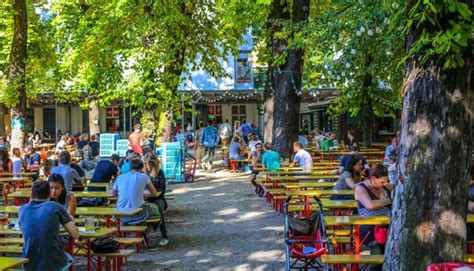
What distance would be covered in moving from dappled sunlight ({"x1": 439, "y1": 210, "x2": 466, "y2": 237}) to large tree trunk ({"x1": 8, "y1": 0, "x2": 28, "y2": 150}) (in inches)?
566

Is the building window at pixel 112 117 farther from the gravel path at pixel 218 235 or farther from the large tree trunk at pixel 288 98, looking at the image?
the large tree trunk at pixel 288 98

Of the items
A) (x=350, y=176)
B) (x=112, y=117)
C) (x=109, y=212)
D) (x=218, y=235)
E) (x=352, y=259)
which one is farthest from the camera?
(x=112, y=117)

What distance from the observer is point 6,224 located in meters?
7.75

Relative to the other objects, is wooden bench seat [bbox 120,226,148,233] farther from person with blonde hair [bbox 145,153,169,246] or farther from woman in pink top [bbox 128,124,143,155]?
woman in pink top [bbox 128,124,143,155]

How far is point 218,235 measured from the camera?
35.0 ft

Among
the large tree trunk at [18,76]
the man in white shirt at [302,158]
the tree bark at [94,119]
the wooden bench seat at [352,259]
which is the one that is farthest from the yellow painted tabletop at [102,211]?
the tree bark at [94,119]

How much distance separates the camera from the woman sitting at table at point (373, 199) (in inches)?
295

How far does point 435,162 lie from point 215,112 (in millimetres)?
38563

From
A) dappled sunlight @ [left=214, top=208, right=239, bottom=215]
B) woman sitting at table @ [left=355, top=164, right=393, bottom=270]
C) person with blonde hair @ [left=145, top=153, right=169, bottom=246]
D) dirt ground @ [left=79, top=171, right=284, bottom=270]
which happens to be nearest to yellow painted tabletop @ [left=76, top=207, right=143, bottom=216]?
dirt ground @ [left=79, top=171, right=284, bottom=270]

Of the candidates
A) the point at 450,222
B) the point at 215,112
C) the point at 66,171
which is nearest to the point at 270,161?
the point at 66,171

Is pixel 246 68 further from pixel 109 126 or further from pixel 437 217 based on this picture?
pixel 437 217

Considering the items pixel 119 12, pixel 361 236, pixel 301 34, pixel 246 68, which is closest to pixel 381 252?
pixel 361 236

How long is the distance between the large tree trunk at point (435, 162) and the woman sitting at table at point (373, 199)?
1660 millimetres

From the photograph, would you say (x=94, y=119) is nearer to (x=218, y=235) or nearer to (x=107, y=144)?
(x=107, y=144)
